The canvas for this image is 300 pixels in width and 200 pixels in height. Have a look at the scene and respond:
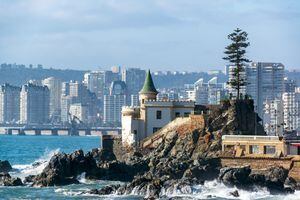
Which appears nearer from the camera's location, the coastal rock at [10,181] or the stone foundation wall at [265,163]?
the stone foundation wall at [265,163]

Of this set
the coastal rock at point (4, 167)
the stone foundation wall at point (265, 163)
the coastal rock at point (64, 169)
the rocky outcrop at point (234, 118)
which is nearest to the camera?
the stone foundation wall at point (265, 163)

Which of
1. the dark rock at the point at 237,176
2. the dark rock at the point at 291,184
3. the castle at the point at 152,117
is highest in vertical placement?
the castle at the point at 152,117

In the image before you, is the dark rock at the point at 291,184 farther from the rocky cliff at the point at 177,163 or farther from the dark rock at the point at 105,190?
the dark rock at the point at 105,190

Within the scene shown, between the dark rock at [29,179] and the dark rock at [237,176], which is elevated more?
the dark rock at [237,176]

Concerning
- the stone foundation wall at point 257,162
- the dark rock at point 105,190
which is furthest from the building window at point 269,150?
the dark rock at point 105,190

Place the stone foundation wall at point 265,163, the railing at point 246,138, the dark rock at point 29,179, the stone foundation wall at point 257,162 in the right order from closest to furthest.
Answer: the stone foundation wall at point 265,163 < the stone foundation wall at point 257,162 < the railing at point 246,138 < the dark rock at point 29,179

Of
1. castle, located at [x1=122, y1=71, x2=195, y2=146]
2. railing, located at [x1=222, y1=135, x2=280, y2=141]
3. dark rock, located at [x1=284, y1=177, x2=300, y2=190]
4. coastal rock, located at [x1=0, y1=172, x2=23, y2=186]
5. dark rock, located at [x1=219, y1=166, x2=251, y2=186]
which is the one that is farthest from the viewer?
castle, located at [x1=122, y1=71, x2=195, y2=146]

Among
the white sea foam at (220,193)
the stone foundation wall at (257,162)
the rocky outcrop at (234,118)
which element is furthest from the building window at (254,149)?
the white sea foam at (220,193)

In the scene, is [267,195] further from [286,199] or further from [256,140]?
[256,140]

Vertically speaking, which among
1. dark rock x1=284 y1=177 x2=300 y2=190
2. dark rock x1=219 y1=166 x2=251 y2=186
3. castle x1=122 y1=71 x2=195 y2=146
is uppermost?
castle x1=122 y1=71 x2=195 y2=146

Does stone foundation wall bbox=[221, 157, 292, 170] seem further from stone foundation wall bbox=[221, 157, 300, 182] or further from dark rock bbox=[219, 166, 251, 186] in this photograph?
dark rock bbox=[219, 166, 251, 186]

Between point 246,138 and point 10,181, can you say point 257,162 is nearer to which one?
point 246,138

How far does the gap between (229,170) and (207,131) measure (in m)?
10.6

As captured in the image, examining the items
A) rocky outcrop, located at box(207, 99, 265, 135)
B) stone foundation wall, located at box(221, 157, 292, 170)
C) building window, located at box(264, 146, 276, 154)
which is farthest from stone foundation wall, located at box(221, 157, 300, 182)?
rocky outcrop, located at box(207, 99, 265, 135)
